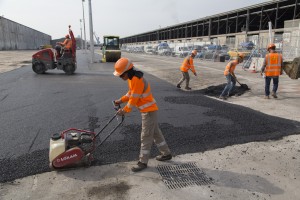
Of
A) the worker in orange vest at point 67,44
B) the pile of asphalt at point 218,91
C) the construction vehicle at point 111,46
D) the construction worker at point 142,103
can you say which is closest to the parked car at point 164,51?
the construction vehicle at point 111,46

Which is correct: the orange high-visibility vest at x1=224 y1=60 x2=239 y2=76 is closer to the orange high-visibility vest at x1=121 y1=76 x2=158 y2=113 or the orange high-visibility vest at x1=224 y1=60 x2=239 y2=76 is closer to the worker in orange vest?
the orange high-visibility vest at x1=121 y1=76 x2=158 y2=113

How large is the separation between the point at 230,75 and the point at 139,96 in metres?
5.66

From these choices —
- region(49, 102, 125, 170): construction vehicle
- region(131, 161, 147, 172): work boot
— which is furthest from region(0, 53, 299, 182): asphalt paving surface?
region(131, 161, 147, 172): work boot

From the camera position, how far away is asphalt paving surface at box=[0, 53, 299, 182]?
4312mm

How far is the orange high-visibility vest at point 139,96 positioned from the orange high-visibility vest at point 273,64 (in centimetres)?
591

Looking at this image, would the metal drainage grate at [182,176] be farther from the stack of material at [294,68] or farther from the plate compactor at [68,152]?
the stack of material at [294,68]

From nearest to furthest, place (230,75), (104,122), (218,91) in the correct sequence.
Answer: (104,122) < (230,75) < (218,91)

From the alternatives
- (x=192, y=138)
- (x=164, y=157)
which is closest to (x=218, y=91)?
(x=192, y=138)

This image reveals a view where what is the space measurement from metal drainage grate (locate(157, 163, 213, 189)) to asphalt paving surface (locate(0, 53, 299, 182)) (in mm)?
486

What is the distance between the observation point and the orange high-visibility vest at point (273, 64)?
8.15 metres

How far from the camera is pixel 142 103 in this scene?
3.76m

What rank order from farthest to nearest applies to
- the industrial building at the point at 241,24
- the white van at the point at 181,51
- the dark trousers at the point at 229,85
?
the white van at the point at 181,51, the industrial building at the point at 241,24, the dark trousers at the point at 229,85

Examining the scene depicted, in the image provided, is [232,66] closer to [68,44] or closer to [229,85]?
[229,85]

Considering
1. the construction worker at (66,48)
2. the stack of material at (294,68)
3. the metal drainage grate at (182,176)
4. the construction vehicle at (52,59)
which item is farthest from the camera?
the construction vehicle at (52,59)
